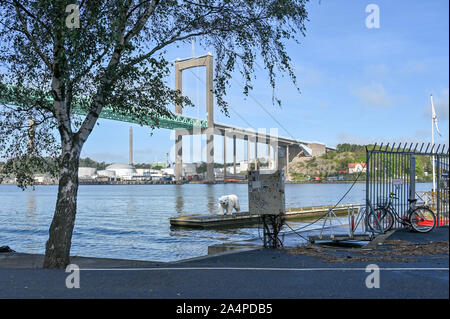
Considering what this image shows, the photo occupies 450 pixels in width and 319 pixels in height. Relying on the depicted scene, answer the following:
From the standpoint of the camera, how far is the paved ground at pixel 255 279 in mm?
5016

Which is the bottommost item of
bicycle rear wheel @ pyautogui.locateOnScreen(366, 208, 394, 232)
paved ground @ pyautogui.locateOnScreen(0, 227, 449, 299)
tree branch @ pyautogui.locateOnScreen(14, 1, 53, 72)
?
paved ground @ pyautogui.locateOnScreen(0, 227, 449, 299)

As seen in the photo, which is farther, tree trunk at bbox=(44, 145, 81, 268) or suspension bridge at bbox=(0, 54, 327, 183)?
suspension bridge at bbox=(0, 54, 327, 183)

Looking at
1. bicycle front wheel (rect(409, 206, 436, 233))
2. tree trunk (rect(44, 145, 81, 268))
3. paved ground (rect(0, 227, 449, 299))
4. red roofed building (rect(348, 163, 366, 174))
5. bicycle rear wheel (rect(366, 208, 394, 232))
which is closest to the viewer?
paved ground (rect(0, 227, 449, 299))

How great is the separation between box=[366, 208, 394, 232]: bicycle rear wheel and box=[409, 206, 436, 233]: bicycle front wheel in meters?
0.46

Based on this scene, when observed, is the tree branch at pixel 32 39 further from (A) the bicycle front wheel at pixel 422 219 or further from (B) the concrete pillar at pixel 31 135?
(A) the bicycle front wheel at pixel 422 219

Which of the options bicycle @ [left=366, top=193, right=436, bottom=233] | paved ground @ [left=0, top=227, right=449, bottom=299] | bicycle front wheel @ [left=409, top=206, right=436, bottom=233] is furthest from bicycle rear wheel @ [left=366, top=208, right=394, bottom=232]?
paved ground @ [left=0, top=227, right=449, bottom=299]

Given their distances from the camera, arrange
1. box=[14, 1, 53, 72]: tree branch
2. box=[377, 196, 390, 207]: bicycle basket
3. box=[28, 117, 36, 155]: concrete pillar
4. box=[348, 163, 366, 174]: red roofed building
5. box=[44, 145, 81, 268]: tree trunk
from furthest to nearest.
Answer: box=[348, 163, 366, 174]: red roofed building < box=[377, 196, 390, 207]: bicycle basket < box=[28, 117, 36, 155]: concrete pillar < box=[14, 1, 53, 72]: tree branch < box=[44, 145, 81, 268]: tree trunk

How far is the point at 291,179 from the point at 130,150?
57.5 metres

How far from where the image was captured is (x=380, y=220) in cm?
1088

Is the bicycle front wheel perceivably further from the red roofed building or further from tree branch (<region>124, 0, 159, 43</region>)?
tree branch (<region>124, 0, 159, 43</region>)

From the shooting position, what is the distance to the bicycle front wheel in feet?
34.8

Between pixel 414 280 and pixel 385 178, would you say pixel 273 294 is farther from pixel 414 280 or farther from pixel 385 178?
pixel 385 178

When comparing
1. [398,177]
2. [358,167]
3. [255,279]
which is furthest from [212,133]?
[255,279]

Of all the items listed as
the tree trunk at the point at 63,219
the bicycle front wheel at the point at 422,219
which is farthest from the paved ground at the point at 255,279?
the bicycle front wheel at the point at 422,219
